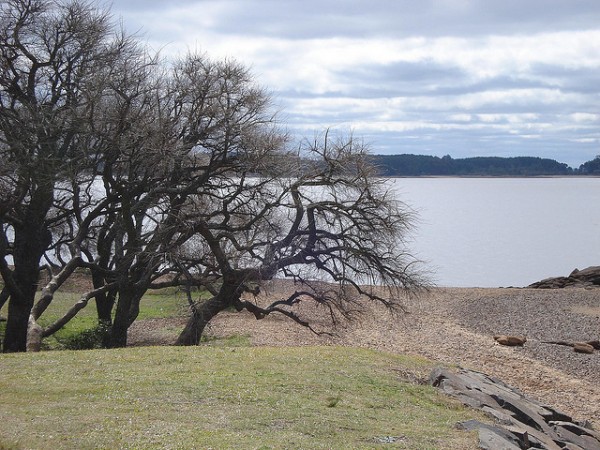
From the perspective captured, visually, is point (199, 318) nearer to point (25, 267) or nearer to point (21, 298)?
point (21, 298)

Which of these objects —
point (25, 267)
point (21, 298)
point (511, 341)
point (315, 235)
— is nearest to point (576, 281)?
point (511, 341)

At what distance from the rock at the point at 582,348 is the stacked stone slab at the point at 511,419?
30.9 ft

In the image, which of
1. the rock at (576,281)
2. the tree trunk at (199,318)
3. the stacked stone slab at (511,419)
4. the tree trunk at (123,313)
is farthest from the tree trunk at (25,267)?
the rock at (576,281)

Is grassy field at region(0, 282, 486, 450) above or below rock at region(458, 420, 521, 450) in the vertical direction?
above

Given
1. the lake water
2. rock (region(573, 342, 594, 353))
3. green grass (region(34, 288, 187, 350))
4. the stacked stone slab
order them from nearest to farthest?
the stacked stone slab
green grass (region(34, 288, 187, 350))
rock (region(573, 342, 594, 353))
the lake water

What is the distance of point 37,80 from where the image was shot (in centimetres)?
1848

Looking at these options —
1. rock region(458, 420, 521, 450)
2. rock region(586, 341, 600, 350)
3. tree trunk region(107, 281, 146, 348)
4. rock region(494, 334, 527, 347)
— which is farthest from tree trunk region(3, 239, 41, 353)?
rock region(586, 341, 600, 350)

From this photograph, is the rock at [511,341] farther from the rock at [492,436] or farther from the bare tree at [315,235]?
the rock at [492,436]

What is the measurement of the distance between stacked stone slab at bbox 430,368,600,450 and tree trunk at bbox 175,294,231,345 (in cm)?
603

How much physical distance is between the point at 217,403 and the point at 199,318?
786 centimetres

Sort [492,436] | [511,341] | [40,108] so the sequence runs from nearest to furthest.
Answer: [492,436], [40,108], [511,341]

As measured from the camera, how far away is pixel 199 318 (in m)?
18.1

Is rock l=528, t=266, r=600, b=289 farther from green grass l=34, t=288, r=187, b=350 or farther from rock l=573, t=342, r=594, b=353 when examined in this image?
green grass l=34, t=288, r=187, b=350

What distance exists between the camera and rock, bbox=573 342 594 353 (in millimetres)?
23622
